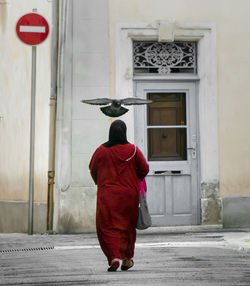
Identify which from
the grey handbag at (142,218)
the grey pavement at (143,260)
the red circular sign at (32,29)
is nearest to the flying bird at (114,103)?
the red circular sign at (32,29)

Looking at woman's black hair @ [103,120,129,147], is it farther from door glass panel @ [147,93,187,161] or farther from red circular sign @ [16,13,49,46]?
door glass panel @ [147,93,187,161]

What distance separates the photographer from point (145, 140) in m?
11.1

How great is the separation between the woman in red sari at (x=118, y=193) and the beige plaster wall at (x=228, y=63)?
4664 millimetres

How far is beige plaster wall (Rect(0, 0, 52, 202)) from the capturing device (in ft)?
36.4

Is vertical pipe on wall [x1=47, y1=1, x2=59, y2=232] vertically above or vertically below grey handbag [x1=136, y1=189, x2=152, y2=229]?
above

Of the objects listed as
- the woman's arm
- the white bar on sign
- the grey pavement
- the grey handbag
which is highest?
the white bar on sign

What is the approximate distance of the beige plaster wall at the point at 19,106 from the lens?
11.1 metres

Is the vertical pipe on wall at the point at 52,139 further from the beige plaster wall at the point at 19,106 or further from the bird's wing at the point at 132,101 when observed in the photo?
the bird's wing at the point at 132,101

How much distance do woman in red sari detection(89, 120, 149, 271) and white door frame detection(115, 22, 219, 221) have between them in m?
4.20

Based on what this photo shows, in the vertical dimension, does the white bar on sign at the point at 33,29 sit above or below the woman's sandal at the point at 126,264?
above

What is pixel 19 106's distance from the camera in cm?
1182

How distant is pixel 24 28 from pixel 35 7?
1.59 meters

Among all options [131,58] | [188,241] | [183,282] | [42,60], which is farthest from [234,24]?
[183,282]

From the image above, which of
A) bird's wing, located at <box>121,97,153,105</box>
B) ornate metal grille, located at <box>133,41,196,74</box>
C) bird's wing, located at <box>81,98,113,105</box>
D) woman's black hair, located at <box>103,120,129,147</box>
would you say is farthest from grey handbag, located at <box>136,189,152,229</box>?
ornate metal grille, located at <box>133,41,196,74</box>
